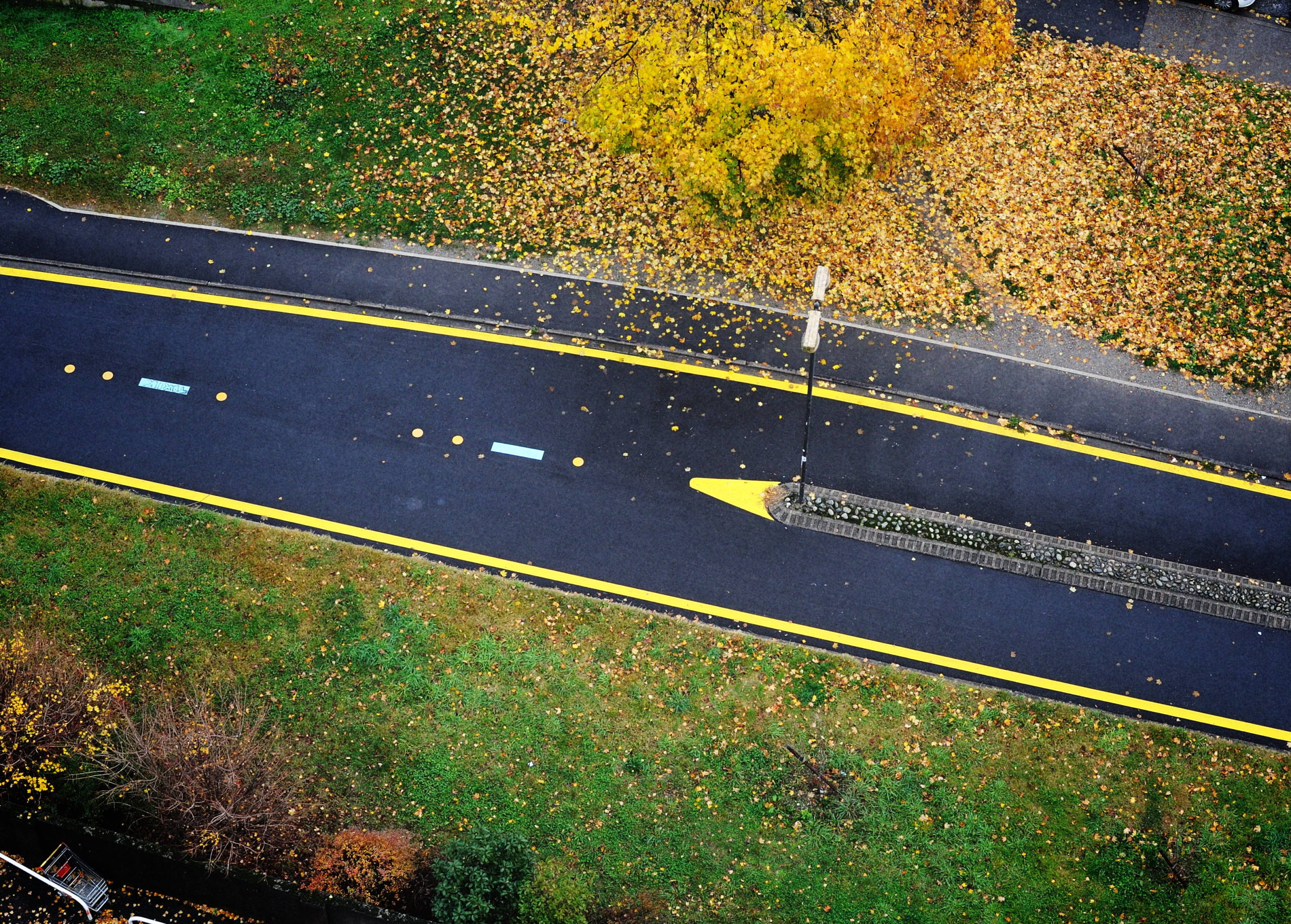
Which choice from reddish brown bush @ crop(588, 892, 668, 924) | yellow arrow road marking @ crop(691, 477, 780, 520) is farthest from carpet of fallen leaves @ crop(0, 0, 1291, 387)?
reddish brown bush @ crop(588, 892, 668, 924)

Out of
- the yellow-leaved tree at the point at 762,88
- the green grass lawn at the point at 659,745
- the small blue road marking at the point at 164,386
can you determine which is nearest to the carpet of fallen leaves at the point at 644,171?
the yellow-leaved tree at the point at 762,88

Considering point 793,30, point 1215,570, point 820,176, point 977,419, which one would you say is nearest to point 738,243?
point 820,176

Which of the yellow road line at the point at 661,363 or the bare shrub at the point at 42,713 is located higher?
the yellow road line at the point at 661,363

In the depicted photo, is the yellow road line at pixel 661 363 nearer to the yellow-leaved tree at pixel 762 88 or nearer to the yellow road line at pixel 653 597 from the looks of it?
the yellow-leaved tree at pixel 762 88

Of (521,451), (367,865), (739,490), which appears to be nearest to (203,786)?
(367,865)

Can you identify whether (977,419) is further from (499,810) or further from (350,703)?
(350,703)

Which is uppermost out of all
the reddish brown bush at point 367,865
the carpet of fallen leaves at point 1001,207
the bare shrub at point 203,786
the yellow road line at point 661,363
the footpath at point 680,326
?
the carpet of fallen leaves at point 1001,207
